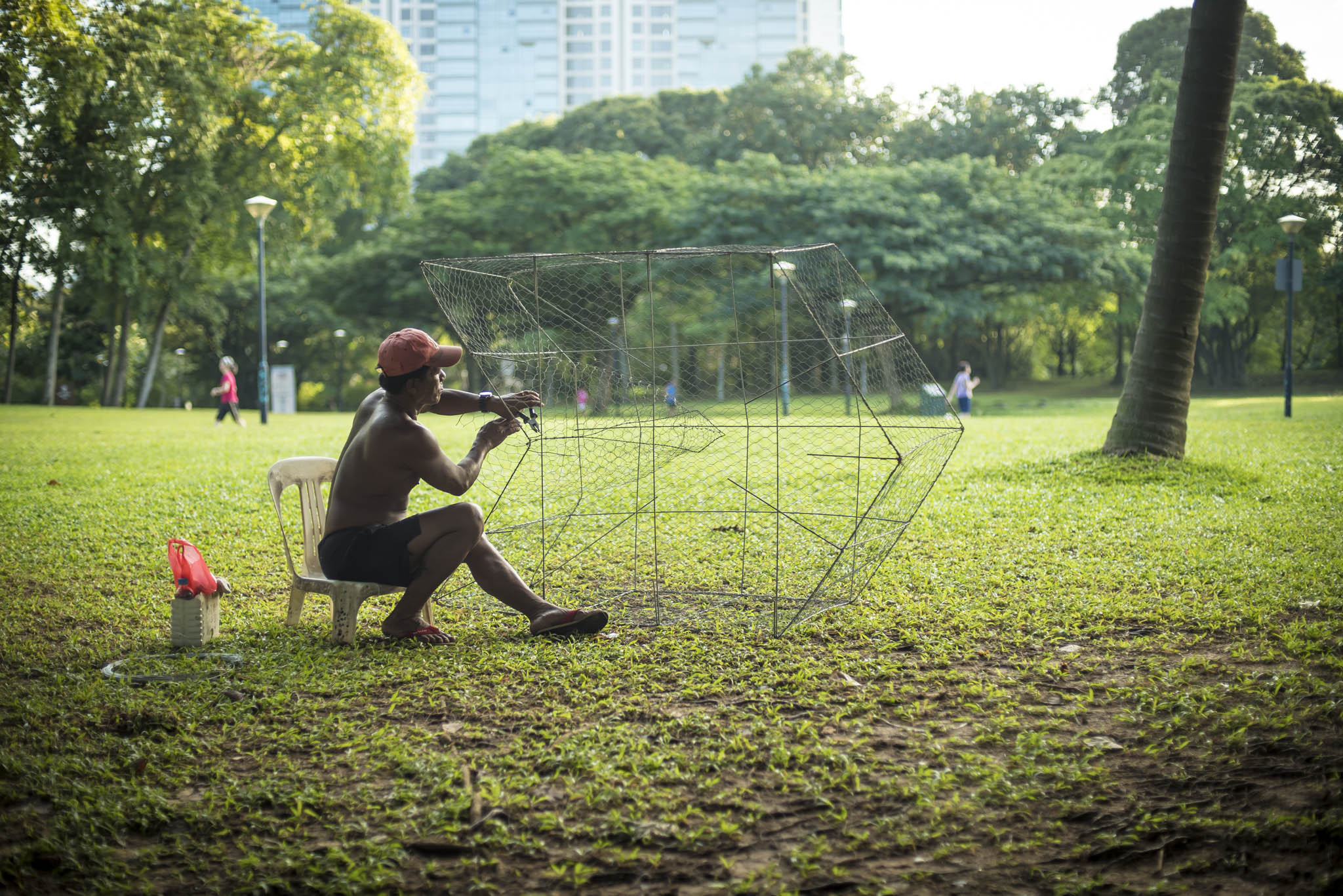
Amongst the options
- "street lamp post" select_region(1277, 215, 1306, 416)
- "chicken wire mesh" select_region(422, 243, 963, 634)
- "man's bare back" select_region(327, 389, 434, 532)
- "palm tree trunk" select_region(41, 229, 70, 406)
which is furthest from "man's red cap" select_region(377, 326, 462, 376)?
"palm tree trunk" select_region(41, 229, 70, 406)

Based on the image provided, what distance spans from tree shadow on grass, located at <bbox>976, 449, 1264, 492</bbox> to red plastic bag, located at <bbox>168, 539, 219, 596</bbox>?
7419 millimetres

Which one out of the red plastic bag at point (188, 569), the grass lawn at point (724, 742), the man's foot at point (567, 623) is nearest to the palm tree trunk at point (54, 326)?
the grass lawn at point (724, 742)

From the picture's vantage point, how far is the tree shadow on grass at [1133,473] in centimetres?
878

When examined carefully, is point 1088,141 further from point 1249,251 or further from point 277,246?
point 277,246

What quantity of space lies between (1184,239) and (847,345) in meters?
6.22

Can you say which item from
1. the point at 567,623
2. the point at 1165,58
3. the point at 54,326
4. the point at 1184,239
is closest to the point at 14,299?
the point at 54,326

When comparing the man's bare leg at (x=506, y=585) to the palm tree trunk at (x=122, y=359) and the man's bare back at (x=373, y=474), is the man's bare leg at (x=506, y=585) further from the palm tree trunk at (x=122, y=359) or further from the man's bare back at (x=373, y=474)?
the palm tree trunk at (x=122, y=359)

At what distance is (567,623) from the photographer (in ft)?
15.0

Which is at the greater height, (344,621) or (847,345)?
(847,345)

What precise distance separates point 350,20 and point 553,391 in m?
29.8

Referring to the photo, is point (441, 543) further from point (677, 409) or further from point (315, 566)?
point (677, 409)

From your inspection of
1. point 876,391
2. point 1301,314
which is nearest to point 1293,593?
point 876,391

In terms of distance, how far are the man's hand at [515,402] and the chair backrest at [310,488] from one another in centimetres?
91

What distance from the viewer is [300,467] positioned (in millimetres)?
4797
